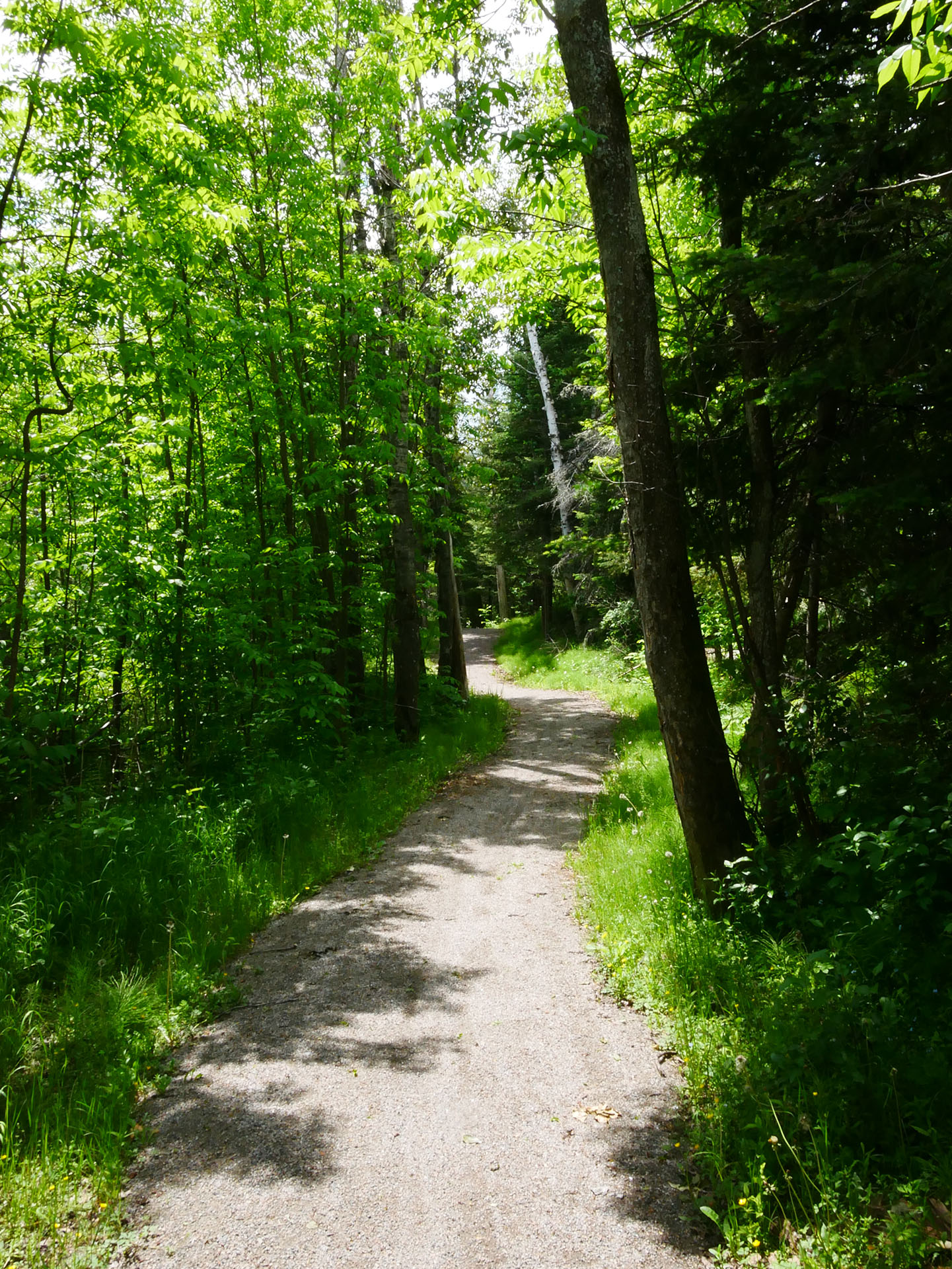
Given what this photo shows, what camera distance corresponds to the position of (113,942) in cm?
479

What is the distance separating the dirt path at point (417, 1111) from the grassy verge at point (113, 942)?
0.21 m

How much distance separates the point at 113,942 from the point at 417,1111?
8.20 feet

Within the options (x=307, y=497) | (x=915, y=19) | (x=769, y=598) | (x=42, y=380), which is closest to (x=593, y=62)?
(x=915, y=19)

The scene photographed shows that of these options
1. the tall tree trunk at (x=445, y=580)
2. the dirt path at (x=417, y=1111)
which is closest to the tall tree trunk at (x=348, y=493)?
the tall tree trunk at (x=445, y=580)

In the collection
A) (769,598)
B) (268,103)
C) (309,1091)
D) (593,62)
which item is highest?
(268,103)

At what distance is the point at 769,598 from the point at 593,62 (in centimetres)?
377

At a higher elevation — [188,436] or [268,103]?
[268,103]

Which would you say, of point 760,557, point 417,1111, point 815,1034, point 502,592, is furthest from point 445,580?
point 502,592

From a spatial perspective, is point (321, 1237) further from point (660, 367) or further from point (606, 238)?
point (606, 238)

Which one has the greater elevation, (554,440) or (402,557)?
(554,440)

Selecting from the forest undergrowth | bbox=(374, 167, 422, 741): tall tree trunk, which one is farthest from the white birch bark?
the forest undergrowth

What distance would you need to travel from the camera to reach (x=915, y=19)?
2.08 m

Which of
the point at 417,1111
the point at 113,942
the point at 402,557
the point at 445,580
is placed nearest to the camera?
the point at 417,1111

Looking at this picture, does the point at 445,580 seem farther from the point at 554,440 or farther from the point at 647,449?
the point at 647,449
